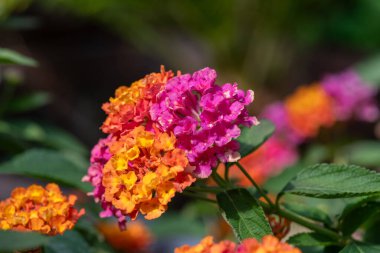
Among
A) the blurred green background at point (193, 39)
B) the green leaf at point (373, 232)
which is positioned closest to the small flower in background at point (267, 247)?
the green leaf at point (373, 232)

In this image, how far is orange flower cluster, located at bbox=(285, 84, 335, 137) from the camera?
188 centimetres

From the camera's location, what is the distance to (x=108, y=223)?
59.9 inches

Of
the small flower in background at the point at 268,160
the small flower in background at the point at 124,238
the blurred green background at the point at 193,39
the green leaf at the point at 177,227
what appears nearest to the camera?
the small flower in background at the point at 124,238

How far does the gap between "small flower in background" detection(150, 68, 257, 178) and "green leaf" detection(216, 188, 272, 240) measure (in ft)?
0.20

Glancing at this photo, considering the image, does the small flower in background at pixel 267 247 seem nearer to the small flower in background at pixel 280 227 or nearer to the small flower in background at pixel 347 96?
the small flower in background at pixel 280 227

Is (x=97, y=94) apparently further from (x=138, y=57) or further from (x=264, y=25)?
(x=264, y=25)

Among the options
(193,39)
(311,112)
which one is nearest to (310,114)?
(311,112)

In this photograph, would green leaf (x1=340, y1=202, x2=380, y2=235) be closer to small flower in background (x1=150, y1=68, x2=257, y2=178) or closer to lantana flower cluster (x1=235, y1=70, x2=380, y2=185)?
small flower in background (x1=150, y1=68, x2=257, y2=178)

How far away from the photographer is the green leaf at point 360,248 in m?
0.87

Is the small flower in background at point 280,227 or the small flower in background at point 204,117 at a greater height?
the small flower in background at point 204,117

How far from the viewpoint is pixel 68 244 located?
40.7 inches

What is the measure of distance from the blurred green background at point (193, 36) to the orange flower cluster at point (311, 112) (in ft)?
9.77

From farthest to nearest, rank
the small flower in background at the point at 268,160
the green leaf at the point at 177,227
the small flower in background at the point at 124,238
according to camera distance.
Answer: the small flower in background at the point at 268,160
the green leaf at the point at 177,227
the small flower in background at the point at 124,238

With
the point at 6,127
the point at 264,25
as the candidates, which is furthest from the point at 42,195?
the point at 264,25
